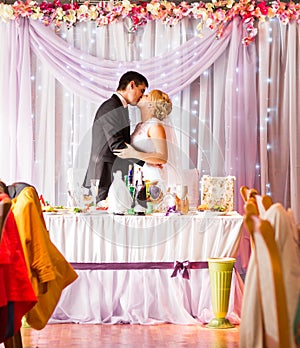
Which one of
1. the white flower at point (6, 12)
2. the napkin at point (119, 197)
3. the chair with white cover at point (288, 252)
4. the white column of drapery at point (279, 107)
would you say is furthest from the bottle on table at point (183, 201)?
the chair with white cover at point (288, 252)

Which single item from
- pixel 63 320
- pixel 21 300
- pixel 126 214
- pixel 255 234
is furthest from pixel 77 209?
pixel 255 234

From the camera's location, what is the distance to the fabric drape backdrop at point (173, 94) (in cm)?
693

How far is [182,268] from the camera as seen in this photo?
5.66 meters

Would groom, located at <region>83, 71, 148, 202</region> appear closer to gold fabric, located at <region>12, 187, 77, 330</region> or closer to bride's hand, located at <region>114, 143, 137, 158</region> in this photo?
bride's hand, located at <region>114, 143, 137, 158</region>

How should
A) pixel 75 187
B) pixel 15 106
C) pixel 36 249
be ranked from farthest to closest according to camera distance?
1. pixel 15 106
2. pixel 75 187
3. pixel 36 249

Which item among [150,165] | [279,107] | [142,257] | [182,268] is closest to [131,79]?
[150,165]

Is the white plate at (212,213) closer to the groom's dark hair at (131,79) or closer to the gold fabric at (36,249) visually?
the groom's dark hair at (131,79)

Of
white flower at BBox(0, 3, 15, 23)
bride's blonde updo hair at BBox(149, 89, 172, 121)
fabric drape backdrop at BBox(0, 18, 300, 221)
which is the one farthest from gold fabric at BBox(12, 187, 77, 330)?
white flower at BBox(0, 3, 15, 23)

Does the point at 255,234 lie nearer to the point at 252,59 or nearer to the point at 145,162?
the point at 145,162

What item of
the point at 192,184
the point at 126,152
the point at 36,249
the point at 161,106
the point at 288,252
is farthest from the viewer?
the point at 161,106

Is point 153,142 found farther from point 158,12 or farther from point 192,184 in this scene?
point 158,12

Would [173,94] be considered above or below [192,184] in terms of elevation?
above

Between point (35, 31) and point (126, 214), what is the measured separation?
2098 millimetres

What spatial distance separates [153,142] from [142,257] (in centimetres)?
103
